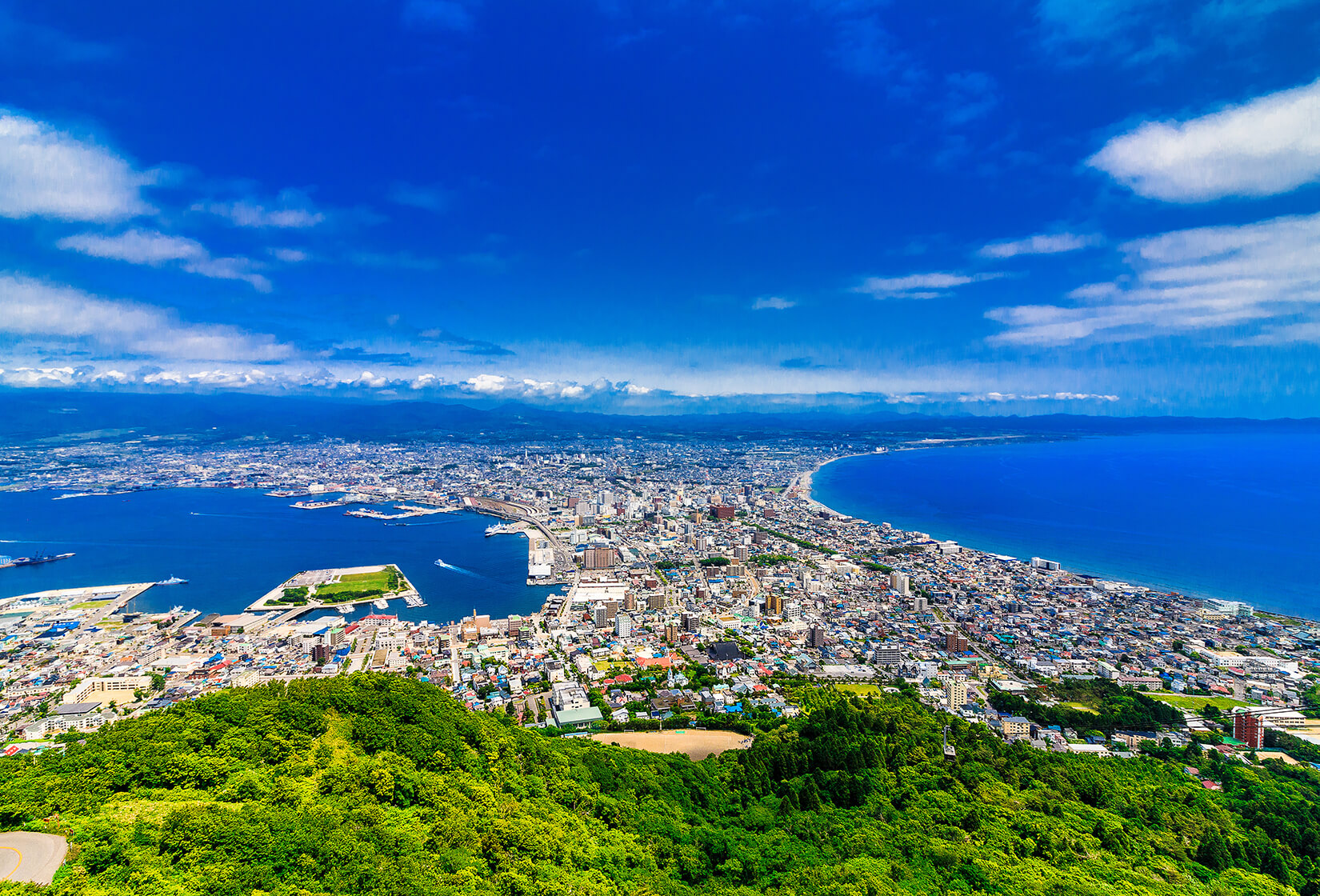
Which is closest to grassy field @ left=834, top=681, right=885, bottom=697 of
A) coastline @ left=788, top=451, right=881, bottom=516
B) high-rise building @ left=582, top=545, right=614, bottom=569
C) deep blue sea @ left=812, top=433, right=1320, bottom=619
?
high-rise building @ left=582, top=545, right=614, bottom=569

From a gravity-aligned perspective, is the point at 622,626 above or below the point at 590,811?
below

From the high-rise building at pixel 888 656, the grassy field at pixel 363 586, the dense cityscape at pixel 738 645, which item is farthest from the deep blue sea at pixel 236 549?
the high-rise building at pixel 888 656

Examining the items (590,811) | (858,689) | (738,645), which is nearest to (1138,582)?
(858,689)

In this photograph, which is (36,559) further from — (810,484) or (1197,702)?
(810,484)

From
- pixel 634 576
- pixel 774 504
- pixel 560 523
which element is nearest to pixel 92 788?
pixel 634 576

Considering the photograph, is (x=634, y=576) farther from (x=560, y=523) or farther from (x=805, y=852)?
(x=805, y=852)

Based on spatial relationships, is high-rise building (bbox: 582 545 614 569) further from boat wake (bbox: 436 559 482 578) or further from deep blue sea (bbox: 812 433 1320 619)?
deep blue sea (bbox: 812 433 1320 619)
